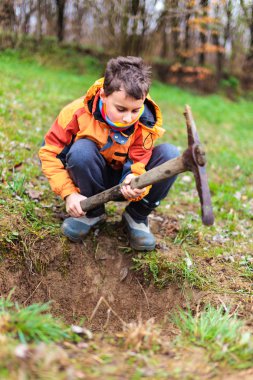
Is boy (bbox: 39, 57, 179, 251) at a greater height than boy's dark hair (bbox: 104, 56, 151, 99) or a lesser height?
lesser

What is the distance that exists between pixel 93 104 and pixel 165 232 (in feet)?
4.52

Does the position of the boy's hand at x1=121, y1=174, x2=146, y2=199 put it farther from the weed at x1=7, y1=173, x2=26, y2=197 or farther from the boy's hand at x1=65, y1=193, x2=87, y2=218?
the weed at x1=7, y1=173, x2=26, y2=197

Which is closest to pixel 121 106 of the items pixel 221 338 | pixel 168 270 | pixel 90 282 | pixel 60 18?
pixel 168 270

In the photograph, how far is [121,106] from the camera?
285 centimetres

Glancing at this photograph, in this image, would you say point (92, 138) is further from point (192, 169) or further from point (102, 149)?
point (192, 169)

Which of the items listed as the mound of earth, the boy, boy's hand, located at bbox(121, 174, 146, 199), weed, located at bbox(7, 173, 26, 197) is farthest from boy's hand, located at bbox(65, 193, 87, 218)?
weed, located at bbox(7, 173, 26, 197)

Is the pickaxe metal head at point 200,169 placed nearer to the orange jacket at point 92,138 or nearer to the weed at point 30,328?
the orange jacket at point 92,138

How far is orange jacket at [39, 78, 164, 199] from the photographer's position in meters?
3.12

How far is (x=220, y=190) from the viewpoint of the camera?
519 centimetres

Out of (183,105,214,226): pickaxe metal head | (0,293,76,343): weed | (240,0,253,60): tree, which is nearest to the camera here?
(0,293,76,343): weed

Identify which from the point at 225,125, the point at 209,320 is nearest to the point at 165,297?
the point at 209,320

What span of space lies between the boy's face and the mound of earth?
106cm

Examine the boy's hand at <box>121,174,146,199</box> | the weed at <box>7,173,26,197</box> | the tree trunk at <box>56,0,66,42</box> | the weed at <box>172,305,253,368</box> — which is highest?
the tree trunk at <box>56,0,66,42</box>

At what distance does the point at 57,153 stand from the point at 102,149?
13.3 inches
